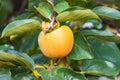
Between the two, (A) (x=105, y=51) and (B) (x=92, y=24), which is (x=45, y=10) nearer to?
(A) (x=105, y=51)

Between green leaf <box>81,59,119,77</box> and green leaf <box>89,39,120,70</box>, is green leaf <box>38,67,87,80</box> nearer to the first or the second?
green leaf <box>81,59,119,77</box>

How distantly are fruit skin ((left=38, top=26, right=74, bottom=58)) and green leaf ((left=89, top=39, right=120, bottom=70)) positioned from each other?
0.66 ft

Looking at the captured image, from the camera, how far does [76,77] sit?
2.79 ft

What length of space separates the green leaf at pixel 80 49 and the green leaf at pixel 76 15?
0.28 feet

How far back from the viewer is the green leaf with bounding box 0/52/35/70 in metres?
0.81

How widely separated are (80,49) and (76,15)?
4.1 inches

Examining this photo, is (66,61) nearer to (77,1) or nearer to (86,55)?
(86,55)

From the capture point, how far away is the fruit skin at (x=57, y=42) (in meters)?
0.84

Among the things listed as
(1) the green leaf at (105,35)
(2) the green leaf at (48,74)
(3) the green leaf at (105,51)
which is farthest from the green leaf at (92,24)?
(2) the green leaf at (48,74)

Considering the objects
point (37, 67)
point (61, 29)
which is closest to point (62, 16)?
point (61, 29)

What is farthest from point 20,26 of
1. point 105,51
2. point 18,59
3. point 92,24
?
point 92,24

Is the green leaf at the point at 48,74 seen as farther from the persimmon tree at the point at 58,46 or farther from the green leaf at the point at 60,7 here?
the green leaf at the point at 60,7

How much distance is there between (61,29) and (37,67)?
0.35 feet

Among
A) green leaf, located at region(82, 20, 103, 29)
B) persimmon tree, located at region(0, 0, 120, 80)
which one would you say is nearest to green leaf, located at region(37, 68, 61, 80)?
persimmon tree, located at region(0, 0, 120, 80)
